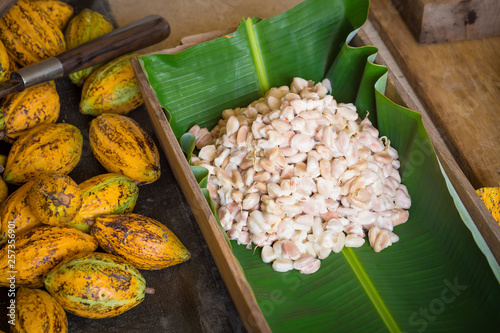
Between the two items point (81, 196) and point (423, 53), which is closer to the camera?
point (81, 196)

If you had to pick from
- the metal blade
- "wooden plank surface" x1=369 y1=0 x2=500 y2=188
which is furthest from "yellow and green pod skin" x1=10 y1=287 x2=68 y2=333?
"wooden plank surface" x1=369 y1=0 x2=500 y2=188

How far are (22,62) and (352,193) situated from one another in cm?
118

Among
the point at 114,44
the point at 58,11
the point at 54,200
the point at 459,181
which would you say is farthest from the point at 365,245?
the point at 58,11

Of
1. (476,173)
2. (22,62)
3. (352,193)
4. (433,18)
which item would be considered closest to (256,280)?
(352,193)

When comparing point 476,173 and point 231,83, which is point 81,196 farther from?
point 476,173

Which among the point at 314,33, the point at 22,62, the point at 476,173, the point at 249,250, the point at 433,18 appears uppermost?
the point at 22,62

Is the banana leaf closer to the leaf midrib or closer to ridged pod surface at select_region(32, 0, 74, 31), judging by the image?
the leaf midrib

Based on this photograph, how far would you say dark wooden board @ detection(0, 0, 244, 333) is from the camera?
1.26 meters

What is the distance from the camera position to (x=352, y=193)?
4.31ft

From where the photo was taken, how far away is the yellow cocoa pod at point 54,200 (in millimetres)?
1185

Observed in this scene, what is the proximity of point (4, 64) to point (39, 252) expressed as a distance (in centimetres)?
67

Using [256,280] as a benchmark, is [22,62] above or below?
above

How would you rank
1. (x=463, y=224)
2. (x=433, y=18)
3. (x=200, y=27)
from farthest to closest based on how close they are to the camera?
(x=200, y=27) → (x=433, y=18) → (x=463, y=224)

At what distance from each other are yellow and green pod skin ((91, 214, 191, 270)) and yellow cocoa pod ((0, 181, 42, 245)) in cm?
17
